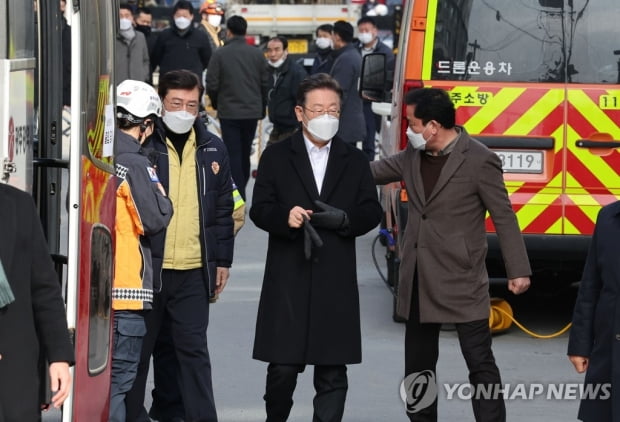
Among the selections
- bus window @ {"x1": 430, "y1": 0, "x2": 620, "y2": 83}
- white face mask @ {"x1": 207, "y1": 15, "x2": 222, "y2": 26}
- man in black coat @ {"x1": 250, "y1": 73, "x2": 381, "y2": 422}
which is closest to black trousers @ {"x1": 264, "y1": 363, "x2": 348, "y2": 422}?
man in black coat @ {"x1": 250, "y1": 73, "x2": 381, "y2": 422}

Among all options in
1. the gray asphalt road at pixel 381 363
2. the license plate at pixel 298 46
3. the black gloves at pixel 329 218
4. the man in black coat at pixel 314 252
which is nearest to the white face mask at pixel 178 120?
the man in black coat at pixel 314 252

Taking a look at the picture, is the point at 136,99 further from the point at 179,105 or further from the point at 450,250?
the point at 450,250

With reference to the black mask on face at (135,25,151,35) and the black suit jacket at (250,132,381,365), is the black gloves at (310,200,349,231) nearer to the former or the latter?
the black suit jacket at (250,132,381,365)

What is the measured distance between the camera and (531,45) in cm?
949

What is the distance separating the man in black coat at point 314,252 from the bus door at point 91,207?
0.98 m

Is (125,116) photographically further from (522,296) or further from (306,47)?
(306,47)

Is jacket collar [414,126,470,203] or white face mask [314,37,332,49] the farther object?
white face mask [314,37,332,49]

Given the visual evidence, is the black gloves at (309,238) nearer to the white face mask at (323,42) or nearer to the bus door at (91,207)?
the bus door at (91,207)

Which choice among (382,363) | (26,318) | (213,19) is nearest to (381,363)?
(382,363)

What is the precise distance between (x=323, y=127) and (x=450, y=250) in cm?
82

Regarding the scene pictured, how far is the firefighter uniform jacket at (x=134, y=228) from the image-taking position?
6562mm

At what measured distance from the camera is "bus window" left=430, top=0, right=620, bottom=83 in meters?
9.47

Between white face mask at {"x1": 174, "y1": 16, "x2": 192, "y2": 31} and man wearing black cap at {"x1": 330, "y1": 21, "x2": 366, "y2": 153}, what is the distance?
1894 mm

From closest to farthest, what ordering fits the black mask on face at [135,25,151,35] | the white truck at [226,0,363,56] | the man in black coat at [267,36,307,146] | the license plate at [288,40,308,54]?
the man in black coat at [267,36,307,146], the black mask on face at [135,25,151,35], the white truck at [226,0,363,56], the license plate at [288,40,308,54]
